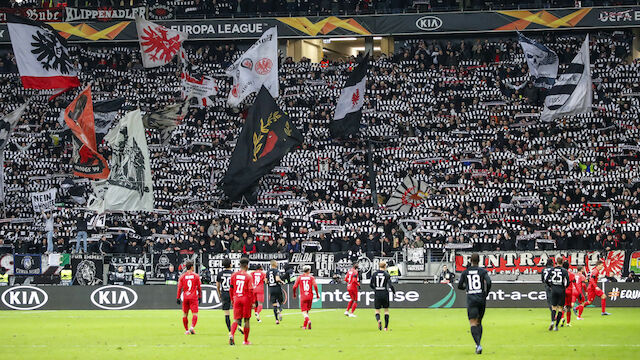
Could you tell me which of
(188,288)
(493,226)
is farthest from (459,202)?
(188,288)

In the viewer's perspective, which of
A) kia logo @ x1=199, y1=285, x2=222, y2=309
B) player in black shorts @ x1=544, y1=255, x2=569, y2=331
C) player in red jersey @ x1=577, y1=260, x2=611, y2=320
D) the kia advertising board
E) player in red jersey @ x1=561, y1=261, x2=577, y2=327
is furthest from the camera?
kia logo @ x1=199, y1=285, x2=222, y2=309

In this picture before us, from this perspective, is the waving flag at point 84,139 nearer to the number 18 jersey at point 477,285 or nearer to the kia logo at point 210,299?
the kia logo at point 210,299

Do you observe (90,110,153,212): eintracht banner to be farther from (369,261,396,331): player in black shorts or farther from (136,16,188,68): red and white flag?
(369,261,396,331): player in black shorts

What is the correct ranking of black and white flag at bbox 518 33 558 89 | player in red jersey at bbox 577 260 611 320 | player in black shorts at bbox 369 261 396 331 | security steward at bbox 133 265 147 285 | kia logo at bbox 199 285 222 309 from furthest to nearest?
black and white flag at bbox 518 33 558 89 → security steward at bbox 133 265 147 285 → kia logo at bbox 199 285 222 309 → player in red jersey at bbox 577 260 611 320 → player in black shorts at bbox 369 261 396 331

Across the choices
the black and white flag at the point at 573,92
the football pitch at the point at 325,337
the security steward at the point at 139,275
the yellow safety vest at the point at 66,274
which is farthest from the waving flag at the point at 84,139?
the black and white flag at the point at 573,92

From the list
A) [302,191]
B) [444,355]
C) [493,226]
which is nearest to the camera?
[444,355]

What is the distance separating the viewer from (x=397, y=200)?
45.3 m

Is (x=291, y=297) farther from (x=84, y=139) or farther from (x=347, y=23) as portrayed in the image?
(x=347, y=23)

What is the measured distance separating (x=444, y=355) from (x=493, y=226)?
942 inches

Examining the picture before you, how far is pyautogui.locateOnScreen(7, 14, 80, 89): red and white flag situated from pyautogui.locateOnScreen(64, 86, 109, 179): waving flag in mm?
3695

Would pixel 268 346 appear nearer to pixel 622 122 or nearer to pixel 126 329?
pixel 126 329

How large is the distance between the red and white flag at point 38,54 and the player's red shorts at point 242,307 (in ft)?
79.3

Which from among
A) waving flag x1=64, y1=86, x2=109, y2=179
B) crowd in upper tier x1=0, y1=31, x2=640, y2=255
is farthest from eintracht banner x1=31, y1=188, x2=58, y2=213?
waving flag x1=64, y1=86, x2=109, y2=179

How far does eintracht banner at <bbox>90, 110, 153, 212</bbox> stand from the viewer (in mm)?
36188
